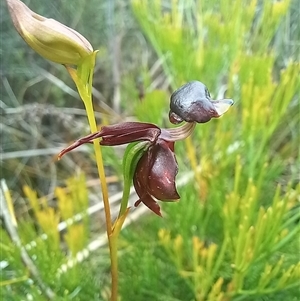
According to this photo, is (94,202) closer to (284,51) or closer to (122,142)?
(284,51)

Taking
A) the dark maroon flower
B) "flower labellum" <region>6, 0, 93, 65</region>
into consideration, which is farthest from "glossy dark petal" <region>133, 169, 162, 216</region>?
"flower labellum" <region>6, 0, 93, 65</region>

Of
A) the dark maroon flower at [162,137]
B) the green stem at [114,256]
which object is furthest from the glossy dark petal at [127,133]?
the green stem at [114,256]

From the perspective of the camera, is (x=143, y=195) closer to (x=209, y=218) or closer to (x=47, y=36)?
(x=47, y=36)

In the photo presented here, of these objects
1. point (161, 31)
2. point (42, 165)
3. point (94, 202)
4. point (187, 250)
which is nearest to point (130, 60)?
point (42, 165)

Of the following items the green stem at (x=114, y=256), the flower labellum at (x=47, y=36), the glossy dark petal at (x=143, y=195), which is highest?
the flower labellum at (x=47, y=36)

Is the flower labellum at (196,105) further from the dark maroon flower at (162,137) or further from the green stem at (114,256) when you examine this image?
the green stem at (114,256)

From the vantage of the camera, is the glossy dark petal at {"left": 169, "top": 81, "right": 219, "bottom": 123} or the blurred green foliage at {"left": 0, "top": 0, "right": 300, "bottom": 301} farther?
the blurred green foliage at {"left": 0, "top": 0, "right": 300, "bottom": 301}

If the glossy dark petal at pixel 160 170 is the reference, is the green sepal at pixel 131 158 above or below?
above

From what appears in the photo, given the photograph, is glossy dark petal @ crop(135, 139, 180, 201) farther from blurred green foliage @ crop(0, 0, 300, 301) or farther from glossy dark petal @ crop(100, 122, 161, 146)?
blurred green foliage @ crop(0, 0, 300, 301)
